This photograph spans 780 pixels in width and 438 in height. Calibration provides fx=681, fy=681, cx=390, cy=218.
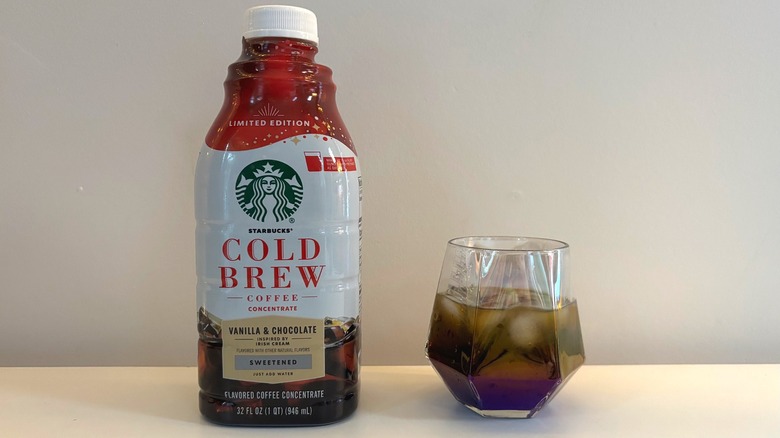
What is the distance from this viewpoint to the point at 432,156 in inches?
29.4

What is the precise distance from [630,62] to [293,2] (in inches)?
14.5

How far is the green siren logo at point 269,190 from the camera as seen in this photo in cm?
56

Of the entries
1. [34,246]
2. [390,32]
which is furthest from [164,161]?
[390,32]

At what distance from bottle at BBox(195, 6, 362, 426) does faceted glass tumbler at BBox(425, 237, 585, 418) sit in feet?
0.32

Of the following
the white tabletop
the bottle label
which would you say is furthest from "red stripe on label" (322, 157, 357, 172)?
the white tabletop

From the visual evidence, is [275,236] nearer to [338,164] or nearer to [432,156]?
[338,164]

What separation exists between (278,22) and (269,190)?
0.14 meters

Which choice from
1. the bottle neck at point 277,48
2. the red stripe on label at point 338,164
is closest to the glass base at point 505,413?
the red stripe on label at point 338,164

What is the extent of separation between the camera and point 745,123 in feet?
2.48

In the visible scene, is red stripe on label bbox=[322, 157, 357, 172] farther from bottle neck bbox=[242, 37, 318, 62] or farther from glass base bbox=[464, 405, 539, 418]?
glass base bbox=[464, 405, 539, 418]

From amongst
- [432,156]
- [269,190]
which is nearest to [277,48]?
[269,190]

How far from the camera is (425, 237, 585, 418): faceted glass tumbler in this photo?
0.57 meters

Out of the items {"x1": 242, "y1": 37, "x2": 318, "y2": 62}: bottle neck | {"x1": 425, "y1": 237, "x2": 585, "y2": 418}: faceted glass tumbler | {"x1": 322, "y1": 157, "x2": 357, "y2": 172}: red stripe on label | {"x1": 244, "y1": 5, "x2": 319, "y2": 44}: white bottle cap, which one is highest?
{"x1": 244, "y1": 5, "x2": 319, "y2": 44}: white bottle cap

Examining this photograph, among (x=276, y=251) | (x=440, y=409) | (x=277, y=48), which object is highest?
(x=277, y=48)
